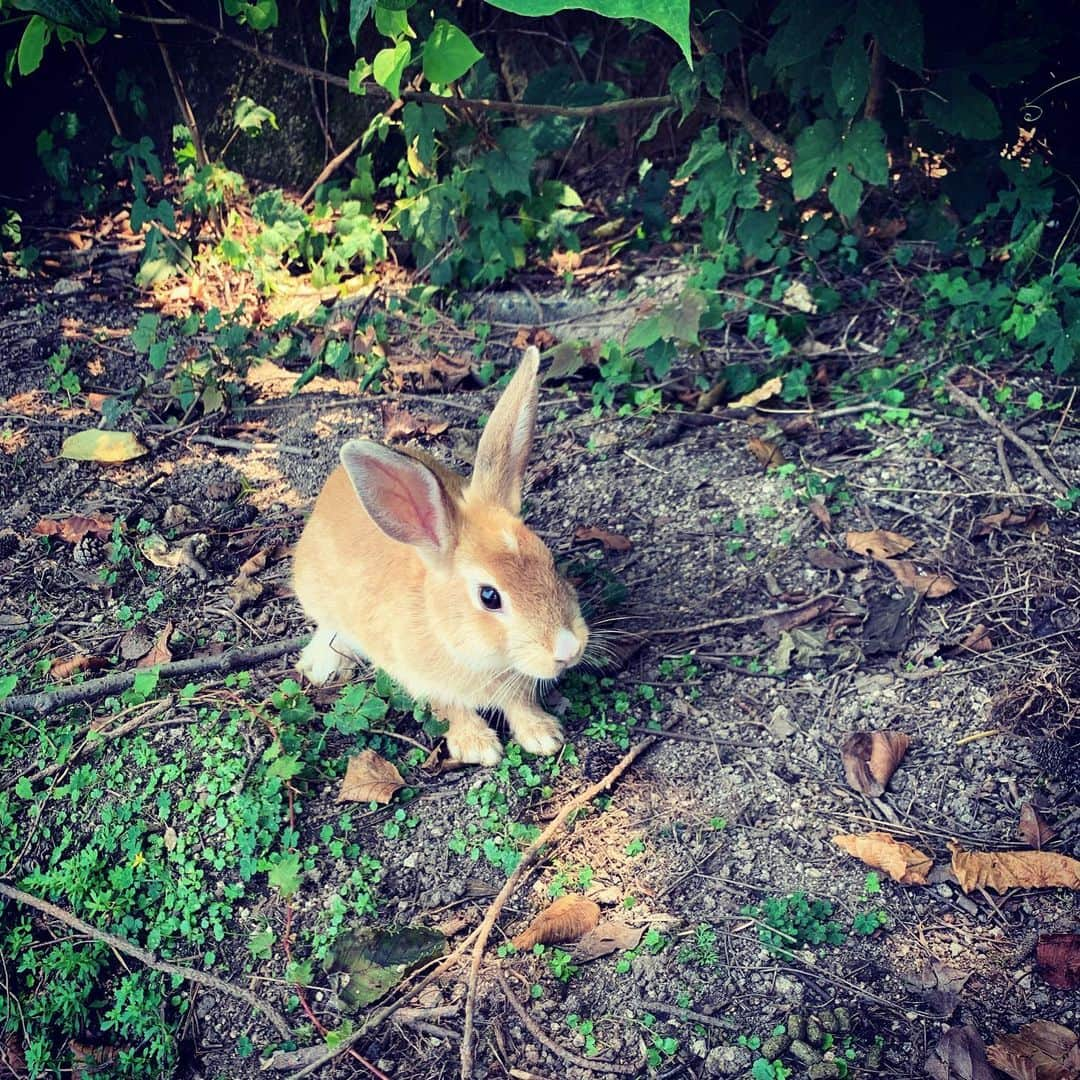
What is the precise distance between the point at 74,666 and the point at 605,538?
167 centimetres

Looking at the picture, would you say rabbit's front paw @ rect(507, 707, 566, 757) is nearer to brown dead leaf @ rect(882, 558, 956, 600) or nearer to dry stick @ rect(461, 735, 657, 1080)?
dry stick @ rect(461, 735, 657, 1080)

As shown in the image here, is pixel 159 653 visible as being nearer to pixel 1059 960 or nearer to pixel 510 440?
pixel 510 440

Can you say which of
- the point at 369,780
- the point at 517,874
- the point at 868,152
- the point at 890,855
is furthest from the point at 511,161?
the point at 890,855

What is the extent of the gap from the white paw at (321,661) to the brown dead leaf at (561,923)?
1.05m

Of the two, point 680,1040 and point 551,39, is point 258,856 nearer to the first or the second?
point 680,1040

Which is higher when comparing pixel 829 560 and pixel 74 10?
pixel 74 10

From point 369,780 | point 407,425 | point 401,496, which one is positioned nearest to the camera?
point 401,496

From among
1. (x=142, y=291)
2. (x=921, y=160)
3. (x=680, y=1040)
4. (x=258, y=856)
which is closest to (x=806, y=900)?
(x=680, y=1040)

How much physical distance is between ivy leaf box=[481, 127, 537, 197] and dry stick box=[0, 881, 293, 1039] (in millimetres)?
3247

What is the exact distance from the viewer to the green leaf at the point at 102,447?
4109 millimetres

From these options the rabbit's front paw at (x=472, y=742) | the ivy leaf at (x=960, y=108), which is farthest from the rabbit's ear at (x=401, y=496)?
the ivy leaf at (x=960, y=108)

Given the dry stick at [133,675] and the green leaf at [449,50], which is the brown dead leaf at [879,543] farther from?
the green leaf at [449,50]

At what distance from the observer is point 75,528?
372cm

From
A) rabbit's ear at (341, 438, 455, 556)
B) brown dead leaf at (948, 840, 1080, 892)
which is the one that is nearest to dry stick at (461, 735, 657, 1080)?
rabbit's ear at (341, 438, 455, 556)
